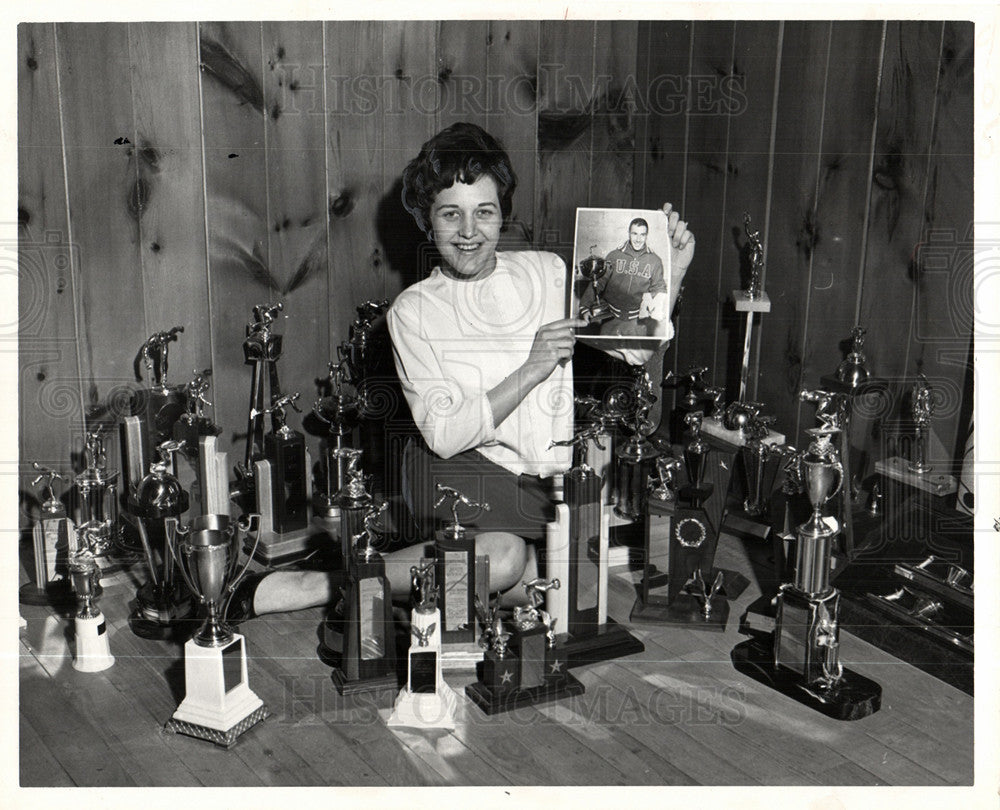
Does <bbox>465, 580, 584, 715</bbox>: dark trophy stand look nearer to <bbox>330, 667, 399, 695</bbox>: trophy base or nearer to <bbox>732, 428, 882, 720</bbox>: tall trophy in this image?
<bbox>330, 667, 399, 695</bbox>: trophy base

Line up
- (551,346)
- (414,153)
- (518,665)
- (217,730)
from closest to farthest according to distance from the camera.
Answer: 1. (217,730)
2. (518,665)
3. (551,346)
4. (414,153)

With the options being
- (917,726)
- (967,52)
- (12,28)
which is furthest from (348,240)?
(917,726)

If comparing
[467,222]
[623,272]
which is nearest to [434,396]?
[467,222]

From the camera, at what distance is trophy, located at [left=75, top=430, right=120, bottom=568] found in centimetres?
244

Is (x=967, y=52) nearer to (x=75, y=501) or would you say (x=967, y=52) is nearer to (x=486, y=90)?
(x=486, y=90)

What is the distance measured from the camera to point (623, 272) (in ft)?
7.82

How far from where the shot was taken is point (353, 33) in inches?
110

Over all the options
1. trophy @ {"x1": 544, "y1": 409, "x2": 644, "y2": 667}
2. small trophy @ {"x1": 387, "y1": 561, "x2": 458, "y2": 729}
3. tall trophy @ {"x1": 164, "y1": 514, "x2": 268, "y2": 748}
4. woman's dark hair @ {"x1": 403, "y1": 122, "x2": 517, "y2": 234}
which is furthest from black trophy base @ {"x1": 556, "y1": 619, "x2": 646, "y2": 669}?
woman's dark hair @ {"x1": 403, "y1": 122, "x2": 517, "y2": 234}

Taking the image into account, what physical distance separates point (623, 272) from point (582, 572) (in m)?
0.65

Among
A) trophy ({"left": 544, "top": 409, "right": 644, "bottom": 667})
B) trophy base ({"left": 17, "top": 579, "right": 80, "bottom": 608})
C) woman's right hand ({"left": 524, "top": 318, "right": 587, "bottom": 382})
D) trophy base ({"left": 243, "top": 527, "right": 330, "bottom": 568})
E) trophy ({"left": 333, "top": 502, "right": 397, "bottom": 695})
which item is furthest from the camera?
trophy base ({"left": 243, "top": 527, "right": 330, "bottom": 568})

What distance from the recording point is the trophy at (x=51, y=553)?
2.41m

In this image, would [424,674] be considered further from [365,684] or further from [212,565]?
[212,565]

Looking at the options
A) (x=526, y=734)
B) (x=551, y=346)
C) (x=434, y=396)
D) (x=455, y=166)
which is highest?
(x=455, y=166)

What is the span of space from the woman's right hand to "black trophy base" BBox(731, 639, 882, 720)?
0.69 meters
